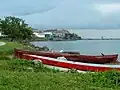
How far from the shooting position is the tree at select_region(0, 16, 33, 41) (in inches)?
3366

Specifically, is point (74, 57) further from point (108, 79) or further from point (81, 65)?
point (108, 79)

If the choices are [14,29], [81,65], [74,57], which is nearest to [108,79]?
[81,65]

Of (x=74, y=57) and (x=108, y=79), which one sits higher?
(x=108, y=79)

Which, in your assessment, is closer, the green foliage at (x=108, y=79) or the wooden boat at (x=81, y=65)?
the green foliage at (x=108, y=79)

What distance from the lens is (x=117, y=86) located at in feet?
40.2

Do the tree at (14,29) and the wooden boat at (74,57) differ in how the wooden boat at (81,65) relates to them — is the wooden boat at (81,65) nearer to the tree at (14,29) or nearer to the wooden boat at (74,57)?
the wooden boat at (74,57)

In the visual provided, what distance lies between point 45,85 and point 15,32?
75.3m

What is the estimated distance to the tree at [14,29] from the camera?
85.5m

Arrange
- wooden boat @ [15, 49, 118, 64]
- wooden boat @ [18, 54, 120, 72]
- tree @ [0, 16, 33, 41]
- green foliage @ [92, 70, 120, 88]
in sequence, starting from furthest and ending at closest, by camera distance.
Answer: tree @ [0, 16, 33, 41], wooden boat @ [15, 49, 118, 64], wooden boat @ [18, 54, 120, 72], green foliage @ [92, 70, 120, 88]

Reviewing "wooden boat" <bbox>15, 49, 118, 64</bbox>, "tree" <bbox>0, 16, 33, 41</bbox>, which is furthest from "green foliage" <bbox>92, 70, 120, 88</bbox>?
"tree" <bbox>0, 16, 33, 41</bbox>

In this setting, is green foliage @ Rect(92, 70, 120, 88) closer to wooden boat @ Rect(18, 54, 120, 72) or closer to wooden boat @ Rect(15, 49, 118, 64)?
wooden boat @ Rect(18, 54, 120, 72)

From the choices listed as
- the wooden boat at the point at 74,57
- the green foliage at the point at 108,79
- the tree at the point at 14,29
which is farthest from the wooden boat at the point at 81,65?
the tree at the point at 14,29

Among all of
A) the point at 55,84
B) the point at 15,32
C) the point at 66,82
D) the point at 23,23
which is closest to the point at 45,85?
the point at 55,84

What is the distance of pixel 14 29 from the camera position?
278 ft
